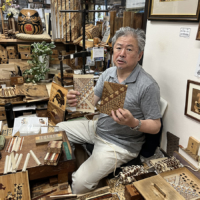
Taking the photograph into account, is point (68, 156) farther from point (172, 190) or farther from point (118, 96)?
point (172, 190)

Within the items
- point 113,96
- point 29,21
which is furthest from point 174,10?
point 29,21

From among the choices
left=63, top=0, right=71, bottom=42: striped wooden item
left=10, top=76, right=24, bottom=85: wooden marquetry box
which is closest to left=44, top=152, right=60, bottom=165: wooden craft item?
left=10, top=76, right=24, bottom=85: wooden marquetry box

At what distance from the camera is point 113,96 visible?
1251 millimetres

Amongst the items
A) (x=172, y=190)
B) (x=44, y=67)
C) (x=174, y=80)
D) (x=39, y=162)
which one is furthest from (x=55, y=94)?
(x=172, y=190)

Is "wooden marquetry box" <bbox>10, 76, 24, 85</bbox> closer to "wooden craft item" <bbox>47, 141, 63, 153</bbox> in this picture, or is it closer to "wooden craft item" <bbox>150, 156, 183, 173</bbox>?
"wooden craft item" <bbox>47, 141, 63, 153</bbox>

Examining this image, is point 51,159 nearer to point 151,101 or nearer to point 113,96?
point 113,96

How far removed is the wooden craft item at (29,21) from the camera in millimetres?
2555

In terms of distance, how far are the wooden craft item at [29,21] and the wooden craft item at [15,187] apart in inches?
85.3

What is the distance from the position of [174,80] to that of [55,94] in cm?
114

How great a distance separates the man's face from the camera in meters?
1.35

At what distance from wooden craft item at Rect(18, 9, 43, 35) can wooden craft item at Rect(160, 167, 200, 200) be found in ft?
8.14

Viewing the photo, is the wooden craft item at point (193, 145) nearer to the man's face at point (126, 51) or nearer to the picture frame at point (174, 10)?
the man's face at point (126, 51)

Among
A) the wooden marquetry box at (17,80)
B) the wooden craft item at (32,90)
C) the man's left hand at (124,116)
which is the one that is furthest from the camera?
the wooden marquetry box at (17,80)

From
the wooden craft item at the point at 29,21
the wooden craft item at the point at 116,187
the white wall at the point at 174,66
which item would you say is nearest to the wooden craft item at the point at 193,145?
the white wall at the point at 174,66
